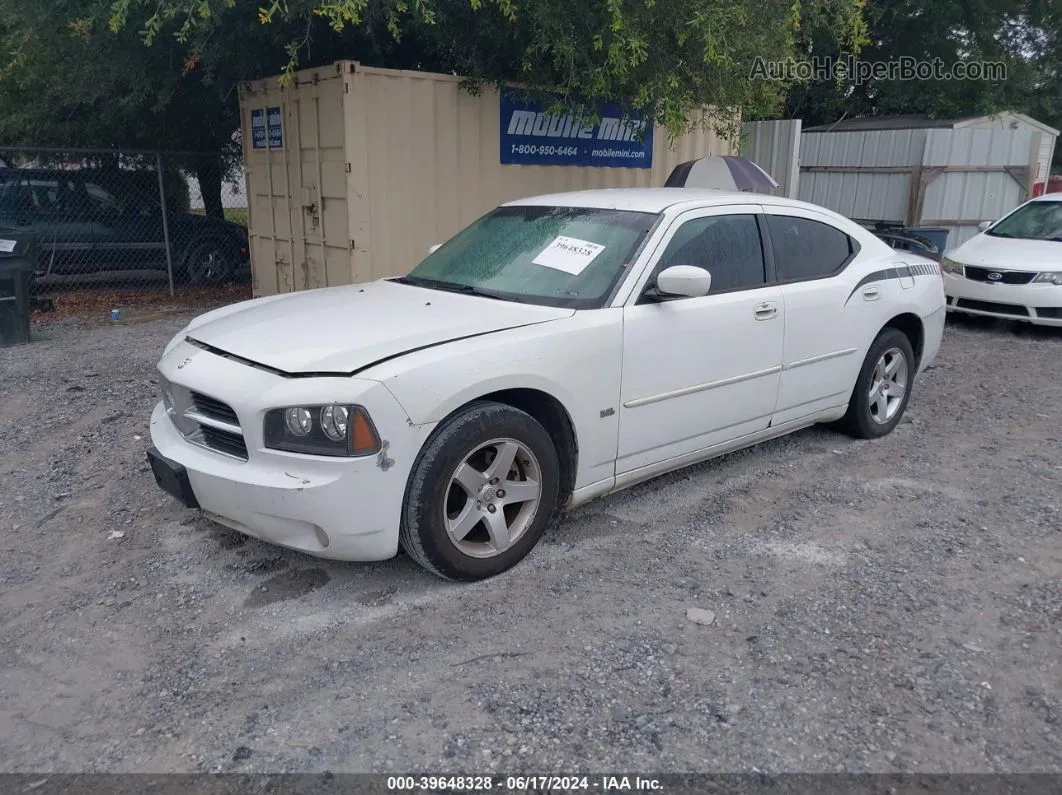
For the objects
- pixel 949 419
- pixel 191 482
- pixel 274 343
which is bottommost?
pixel 949 419

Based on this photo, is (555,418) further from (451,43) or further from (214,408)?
(451,43)

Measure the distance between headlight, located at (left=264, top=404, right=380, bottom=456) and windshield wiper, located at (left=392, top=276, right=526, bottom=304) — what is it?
1.17 meters

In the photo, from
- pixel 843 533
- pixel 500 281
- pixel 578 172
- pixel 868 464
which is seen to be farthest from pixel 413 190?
pixel 843 533

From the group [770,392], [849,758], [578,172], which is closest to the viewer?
[849,758]

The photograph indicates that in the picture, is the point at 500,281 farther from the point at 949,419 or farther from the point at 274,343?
the point at 949,419

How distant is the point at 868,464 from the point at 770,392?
1019 mm

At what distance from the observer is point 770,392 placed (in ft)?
16.3

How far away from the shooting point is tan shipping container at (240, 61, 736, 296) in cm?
820

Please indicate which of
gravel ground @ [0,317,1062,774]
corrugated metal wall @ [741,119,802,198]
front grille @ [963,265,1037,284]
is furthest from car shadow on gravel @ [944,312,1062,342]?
gravel ground @ [0,317,1062,774]

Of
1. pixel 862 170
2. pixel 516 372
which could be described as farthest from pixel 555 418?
pixel 862 170

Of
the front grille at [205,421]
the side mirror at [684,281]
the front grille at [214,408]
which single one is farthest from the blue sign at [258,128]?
the side mirror at [684,281]

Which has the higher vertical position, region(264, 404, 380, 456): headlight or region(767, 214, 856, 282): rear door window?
region(767, 214, 856, 282): rear door window

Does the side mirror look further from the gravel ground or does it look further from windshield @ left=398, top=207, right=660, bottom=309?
the gravel ground

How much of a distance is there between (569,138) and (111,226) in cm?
644
